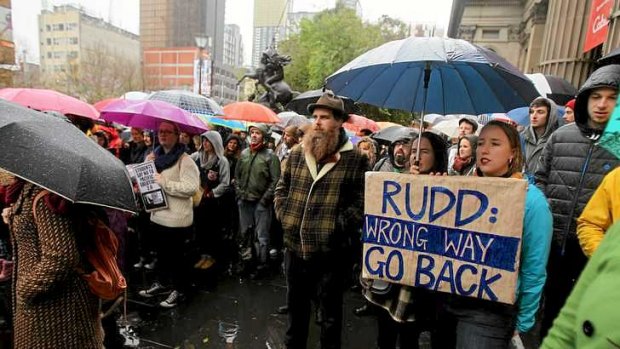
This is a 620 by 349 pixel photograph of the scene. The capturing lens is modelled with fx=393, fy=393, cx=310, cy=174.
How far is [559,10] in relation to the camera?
1059 cm

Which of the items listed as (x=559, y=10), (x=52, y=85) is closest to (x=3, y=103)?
(x=559, y=10)

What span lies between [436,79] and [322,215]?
1428mm

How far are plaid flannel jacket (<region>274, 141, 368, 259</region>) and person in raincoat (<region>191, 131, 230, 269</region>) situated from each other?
8.35 ft

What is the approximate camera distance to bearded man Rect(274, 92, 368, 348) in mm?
2967

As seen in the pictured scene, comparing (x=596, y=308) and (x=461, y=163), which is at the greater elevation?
(x=596, y=308)

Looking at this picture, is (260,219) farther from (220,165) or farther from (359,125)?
(359,125)

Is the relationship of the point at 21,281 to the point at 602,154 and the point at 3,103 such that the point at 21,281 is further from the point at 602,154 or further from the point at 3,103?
the point at 602,154

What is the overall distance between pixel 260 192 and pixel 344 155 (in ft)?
7.69

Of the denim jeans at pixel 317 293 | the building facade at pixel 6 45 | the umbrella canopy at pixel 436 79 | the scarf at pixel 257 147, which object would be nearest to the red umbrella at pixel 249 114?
the scarf at pixel 257 147

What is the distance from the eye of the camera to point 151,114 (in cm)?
404

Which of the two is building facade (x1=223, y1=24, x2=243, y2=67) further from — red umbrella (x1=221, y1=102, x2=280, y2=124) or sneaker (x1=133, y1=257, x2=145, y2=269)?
sneaker (x1=133, y1=257, x2=145, y2=269)

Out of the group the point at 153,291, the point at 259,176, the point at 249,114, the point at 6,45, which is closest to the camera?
the point at 153,291

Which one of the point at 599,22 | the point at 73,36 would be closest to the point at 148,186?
the point at 599,22

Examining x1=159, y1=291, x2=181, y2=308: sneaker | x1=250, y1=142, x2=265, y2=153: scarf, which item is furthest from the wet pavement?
x1=250, y1=142, x2=265, y2=153: scarf
